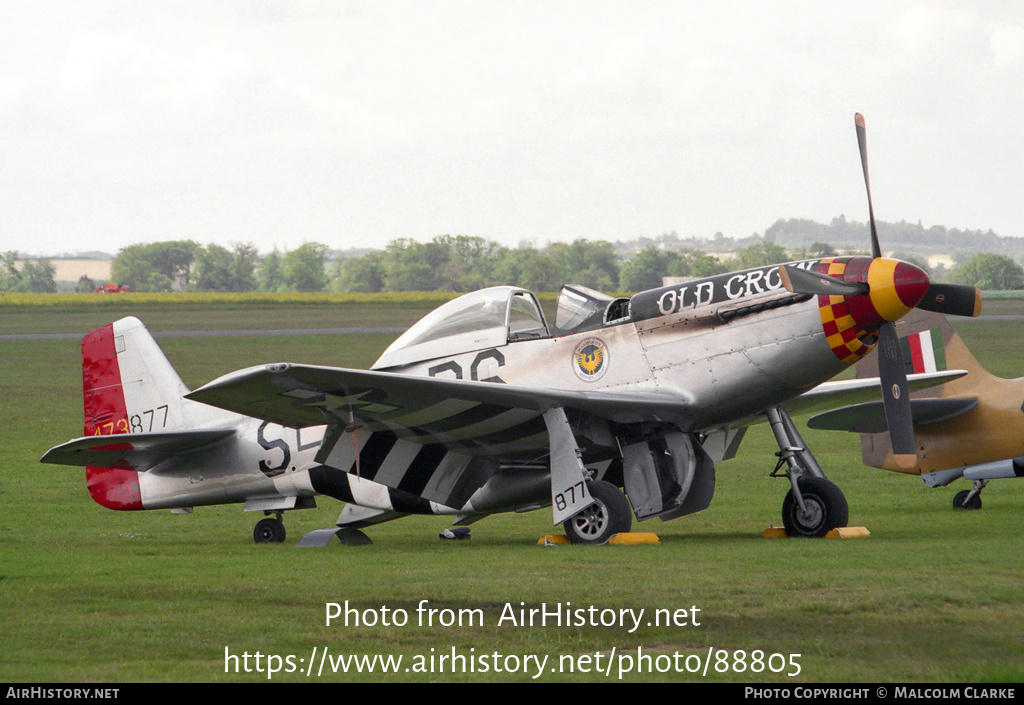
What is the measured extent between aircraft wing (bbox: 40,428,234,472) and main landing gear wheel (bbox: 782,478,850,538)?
272 inches

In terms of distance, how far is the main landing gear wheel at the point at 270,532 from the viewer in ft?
48.0

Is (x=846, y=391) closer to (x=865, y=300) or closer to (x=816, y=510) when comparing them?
(x=816, y=510)

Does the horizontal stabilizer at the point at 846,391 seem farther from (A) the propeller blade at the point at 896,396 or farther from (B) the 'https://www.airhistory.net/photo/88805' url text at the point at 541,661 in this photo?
(B) the 'https://www.airhistory.net/photo/88805' url text at the point at 541,661

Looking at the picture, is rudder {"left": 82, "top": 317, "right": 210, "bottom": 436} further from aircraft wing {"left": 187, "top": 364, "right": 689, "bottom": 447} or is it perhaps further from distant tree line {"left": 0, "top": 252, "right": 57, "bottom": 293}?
distant tree line {"left": 0, "top": 252, "right": 57, "bottom": 293}

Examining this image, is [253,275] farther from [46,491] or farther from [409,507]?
[409,507]

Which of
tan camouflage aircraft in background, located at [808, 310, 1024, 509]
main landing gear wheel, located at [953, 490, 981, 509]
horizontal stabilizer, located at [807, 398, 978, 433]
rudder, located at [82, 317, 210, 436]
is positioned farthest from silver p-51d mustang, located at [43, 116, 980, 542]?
main landing gear wheel, located at [953, 490, 981, 509]

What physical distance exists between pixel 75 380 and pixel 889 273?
39611 mm

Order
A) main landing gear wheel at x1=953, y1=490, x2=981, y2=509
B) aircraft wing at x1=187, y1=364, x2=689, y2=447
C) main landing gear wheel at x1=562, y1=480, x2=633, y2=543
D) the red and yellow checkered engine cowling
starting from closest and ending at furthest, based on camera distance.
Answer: aircraft wing at x1=187, y1=364, x2=689, y2=447 → the red and yellow checkered engine cowling → main landing gear wheel at x1=562, y1=480, x2=633, y2=543 → main landing gear wheel at x1=953, y1=490, x2=981, y2=509

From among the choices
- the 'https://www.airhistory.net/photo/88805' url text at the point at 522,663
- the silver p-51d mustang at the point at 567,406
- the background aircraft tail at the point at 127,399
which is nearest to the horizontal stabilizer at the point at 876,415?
the silver p-51d mustang at the point at 567,406

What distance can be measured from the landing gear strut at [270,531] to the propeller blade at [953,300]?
8079 millimetres

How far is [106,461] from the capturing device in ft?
46.3

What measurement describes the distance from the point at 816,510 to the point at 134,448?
26.3 feet

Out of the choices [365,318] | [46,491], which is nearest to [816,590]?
[46,491]

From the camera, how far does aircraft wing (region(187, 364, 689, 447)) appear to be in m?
10.6
